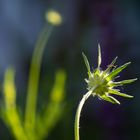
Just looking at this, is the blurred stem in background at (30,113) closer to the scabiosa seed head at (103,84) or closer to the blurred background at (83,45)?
the scabiosa seed head at (103,84)

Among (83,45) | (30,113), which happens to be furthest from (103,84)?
(83,45)

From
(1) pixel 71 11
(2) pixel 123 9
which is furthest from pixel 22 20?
(2) pixel 123 9

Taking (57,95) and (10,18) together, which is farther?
(10,18)

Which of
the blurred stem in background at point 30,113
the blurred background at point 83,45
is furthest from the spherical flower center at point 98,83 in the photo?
the blurred background at point 83,45

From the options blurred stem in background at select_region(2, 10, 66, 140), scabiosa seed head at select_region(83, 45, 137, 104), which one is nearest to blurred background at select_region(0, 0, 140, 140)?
blurred stem in background at select_region(2, 10, 66, 140)

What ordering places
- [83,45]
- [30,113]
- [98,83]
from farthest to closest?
[83,45] → [30,113] → [98,83]

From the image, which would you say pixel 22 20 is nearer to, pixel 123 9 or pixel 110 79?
pixel 123 9

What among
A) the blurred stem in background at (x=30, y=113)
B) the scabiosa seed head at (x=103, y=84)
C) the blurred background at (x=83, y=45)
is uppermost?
the blurred background at (x=83, y=45)

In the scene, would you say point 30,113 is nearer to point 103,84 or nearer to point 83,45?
point 103,84
